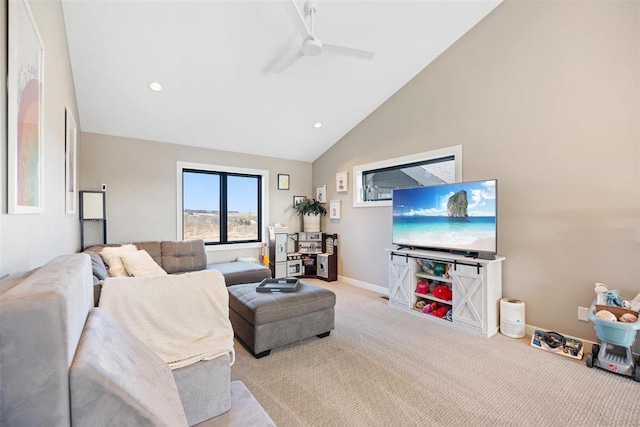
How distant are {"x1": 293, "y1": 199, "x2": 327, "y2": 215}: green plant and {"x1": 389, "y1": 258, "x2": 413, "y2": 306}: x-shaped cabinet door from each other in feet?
6.54

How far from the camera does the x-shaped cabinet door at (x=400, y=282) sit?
3617 millimetres

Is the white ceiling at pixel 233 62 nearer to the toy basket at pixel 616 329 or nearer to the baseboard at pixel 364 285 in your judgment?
the baseboard at pixel 364 285

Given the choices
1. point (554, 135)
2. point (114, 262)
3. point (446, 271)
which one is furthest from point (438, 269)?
point (114, 262)

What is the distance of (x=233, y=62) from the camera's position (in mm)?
3168

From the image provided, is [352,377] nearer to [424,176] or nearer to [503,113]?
[424,176]

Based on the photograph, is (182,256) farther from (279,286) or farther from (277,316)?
(277,316)

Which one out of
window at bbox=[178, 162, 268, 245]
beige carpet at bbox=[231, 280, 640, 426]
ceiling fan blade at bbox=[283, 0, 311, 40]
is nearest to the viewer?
beige carpet at bbox=[231, 280, 640, 426]

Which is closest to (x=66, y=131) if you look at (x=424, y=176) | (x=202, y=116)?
(x=202, y=116)

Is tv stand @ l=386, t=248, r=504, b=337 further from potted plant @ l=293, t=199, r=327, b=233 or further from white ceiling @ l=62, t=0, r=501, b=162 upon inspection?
white ceiling @ l=62, t=0, r=501, b=162

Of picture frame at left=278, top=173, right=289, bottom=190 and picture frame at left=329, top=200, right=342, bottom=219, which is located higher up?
picture frame at left=278, top=173, right=289, bottom=190

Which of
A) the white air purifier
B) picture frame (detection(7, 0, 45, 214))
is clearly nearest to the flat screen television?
the white air purifier

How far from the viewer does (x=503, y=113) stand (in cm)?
311

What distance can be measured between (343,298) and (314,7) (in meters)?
3.49

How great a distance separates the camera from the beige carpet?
1.79 m
